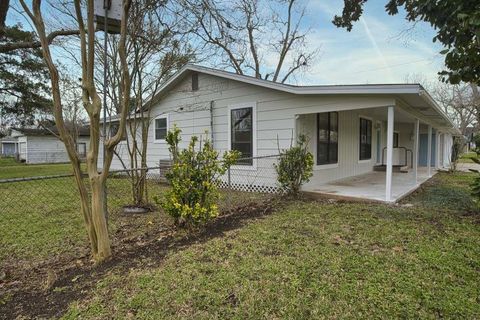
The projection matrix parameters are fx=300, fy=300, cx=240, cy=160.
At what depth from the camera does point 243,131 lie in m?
8.78

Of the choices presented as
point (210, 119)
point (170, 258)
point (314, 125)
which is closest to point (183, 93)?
point (210, 119)

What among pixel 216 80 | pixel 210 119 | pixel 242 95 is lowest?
pixel 210 119

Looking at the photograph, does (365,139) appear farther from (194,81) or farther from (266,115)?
(194,81)

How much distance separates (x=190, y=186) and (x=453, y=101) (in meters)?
34.2

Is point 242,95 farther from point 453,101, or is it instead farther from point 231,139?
point 453,101

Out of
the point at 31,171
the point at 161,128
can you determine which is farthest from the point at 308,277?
the point at 31,171

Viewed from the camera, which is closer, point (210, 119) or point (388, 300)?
point (388, 300)

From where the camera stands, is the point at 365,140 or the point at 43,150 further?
the point at 43,150

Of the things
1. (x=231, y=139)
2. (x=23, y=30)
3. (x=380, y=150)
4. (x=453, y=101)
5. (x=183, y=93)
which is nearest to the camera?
(x=231, y=139)

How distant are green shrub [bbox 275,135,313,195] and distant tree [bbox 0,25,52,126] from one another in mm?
13587

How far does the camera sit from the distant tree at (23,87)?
1582cm

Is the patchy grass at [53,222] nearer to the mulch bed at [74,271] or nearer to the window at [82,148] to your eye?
the mulch bed at [74,271]

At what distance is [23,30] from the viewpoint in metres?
14.4

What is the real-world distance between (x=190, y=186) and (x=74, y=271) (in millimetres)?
1751
